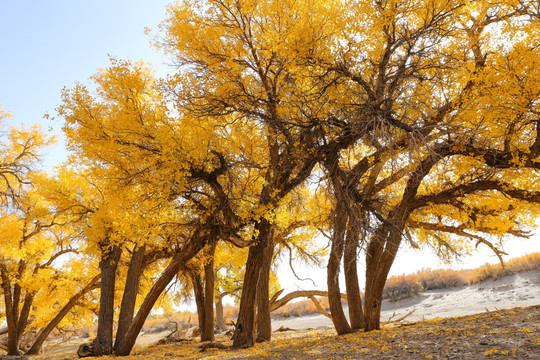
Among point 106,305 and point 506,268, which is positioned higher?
point 106,305

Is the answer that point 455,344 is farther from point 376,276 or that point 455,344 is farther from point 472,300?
point 472,300

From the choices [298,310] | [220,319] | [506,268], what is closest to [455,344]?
[506,268]

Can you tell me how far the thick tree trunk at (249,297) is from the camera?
28.6 feet

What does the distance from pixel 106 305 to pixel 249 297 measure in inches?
200

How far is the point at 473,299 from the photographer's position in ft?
54.0

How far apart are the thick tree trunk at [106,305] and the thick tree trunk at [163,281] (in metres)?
0.64

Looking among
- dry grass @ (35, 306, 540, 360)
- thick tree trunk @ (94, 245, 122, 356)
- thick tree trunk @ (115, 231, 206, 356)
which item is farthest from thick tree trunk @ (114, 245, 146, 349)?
dry grass @ (35, 306, 540, 360)

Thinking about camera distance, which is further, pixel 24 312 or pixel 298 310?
pixel 298 310

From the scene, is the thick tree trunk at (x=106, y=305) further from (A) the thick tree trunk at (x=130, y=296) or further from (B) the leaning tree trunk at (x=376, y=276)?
(B) the leaning tree trunk at (x=376, y=276)

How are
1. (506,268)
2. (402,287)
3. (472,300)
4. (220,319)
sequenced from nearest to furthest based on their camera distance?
1. (472,300)
2. (506,268)
3. (220,319)
4. (402,287)

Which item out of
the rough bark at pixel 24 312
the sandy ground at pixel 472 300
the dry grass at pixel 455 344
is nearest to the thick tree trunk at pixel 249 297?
the dry grass at pixel 455 344

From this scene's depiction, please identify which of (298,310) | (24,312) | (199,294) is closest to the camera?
(199,294)

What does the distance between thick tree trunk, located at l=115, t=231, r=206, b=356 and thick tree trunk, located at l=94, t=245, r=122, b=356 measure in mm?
641

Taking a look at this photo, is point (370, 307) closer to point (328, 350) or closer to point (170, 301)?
point (328, 350)
